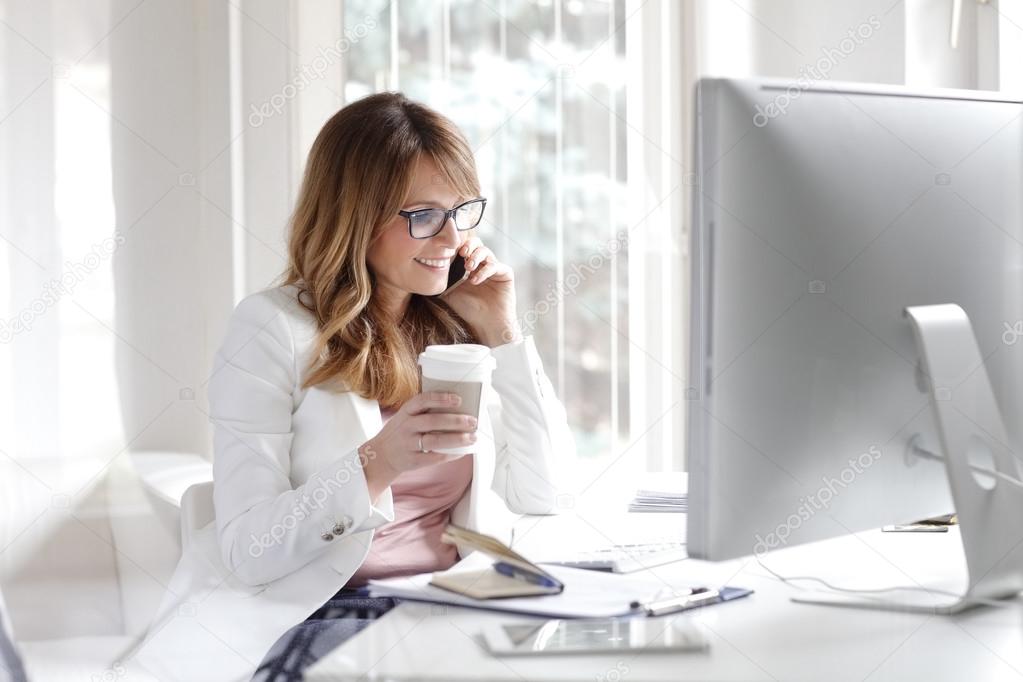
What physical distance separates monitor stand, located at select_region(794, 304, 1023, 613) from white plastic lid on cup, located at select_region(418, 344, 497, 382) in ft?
1.28

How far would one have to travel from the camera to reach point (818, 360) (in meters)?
0.83

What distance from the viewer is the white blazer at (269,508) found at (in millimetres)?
1271

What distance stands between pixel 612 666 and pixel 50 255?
160 cm

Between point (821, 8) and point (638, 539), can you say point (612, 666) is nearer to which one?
point (638, 539)

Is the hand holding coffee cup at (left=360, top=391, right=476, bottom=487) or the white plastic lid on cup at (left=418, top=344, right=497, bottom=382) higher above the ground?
the white plastic lid on cup at (left=418, top=344, right=497, bottom=382)

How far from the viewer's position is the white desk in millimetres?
742

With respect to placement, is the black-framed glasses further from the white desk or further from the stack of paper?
the white desk

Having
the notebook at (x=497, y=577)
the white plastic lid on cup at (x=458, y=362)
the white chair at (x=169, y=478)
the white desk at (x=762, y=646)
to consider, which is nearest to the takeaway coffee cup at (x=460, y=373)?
the white plastic lid on cup at (x=458, y=362)

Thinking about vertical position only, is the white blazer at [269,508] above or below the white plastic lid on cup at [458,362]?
below

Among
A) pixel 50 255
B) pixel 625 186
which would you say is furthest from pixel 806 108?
pixel 625 186

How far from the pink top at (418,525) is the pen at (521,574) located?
483mm

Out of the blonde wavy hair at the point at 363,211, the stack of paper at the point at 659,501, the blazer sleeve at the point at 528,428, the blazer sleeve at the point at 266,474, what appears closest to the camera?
the blazer sleeve at the point at 266,474

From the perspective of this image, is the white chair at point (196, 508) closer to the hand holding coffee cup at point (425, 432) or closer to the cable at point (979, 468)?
the hand holding coffee cup at point (425, 432)

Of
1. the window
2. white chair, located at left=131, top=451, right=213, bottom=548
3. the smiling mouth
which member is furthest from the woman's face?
the window
